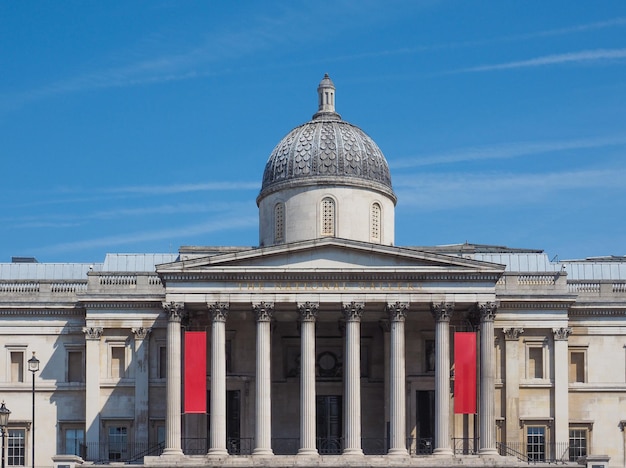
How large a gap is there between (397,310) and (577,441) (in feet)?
52.7

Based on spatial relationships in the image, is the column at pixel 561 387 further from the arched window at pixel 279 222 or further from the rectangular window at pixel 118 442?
the rectangular window at pixel 118 442

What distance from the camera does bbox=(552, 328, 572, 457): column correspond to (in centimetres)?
9081

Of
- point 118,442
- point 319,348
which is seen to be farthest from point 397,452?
point 118,442

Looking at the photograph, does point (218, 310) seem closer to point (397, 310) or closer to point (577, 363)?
point (397, 310)

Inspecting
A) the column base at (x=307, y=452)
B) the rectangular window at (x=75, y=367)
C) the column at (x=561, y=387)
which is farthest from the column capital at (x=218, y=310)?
the column at (x=561, y=387)

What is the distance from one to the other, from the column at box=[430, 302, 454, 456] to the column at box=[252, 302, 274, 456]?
9559 mm

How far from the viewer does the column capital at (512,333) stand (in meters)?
91.9

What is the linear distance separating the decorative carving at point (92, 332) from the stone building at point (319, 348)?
20cm

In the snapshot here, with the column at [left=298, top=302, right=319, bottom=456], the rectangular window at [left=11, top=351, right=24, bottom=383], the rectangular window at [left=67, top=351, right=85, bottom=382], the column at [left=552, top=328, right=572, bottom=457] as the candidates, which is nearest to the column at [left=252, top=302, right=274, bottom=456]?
the column at [left=298, top=302, right=319, bottom=456]

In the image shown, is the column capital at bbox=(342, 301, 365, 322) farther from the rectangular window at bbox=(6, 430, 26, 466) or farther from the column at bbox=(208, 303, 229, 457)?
the rectangular window at bbox=(6, 430, 26, 466)

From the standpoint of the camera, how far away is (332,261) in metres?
86.4

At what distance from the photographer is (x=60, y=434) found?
305 ft

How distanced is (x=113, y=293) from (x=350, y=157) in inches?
682

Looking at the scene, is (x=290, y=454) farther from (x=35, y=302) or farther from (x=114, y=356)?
(x=35, y=302)
